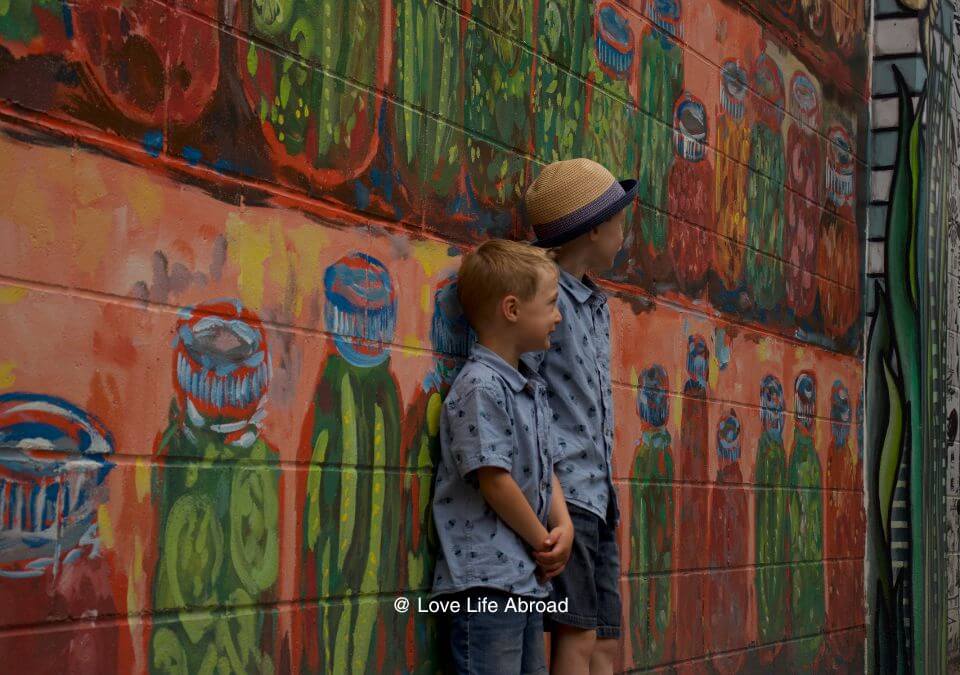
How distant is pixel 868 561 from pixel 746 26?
111 inches

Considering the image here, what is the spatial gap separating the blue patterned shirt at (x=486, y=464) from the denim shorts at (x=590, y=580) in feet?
0.77

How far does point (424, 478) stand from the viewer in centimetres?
372

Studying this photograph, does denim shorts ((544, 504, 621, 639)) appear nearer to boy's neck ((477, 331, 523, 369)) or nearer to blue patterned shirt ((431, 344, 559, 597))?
blue patterned shirt ((431, 344, 559, 597))

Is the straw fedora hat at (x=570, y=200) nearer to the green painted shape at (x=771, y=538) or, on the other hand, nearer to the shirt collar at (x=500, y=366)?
the shirt collar at (x=500, y=366)

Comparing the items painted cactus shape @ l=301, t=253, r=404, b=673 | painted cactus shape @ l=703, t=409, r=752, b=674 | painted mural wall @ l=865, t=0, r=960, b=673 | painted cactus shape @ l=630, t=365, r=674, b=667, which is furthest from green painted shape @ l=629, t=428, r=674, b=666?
painted mural wall @ l=865, t=0, r=960, b=673

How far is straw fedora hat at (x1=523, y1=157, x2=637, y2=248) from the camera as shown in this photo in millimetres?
4078

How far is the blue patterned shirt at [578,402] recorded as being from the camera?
3963 millimetres

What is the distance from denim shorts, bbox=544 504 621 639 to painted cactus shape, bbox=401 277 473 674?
401mm

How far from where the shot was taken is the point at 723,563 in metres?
5.51

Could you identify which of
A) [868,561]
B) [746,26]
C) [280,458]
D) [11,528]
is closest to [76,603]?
[11,528]

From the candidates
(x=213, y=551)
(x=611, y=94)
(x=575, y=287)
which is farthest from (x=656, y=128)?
(x=213, y=551)

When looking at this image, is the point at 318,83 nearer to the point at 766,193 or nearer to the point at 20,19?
the point at 20,19

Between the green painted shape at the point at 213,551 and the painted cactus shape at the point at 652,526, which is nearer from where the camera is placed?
the green painted shape at the point at 213,551

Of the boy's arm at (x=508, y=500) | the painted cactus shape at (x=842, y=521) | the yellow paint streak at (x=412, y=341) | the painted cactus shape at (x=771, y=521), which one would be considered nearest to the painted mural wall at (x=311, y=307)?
the yellow paint streak at (x=412, y=341)
